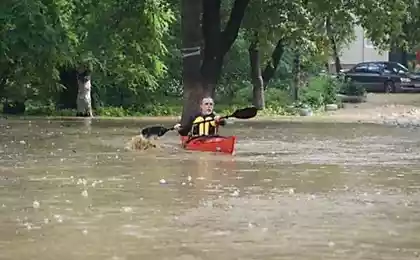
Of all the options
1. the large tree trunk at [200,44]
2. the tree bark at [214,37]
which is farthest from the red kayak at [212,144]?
the tree bark at [214,37]

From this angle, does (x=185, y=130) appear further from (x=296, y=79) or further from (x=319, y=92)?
(x=319, y=92)

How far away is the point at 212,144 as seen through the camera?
19672mm

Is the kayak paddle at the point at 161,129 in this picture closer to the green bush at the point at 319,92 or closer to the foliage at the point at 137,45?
the foliage at the point at 137,45

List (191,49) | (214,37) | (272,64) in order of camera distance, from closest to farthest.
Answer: (191,49) → (214,37) → (272,64)

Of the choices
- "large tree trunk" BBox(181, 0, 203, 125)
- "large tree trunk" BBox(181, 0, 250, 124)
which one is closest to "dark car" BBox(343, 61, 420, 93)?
"large tree trunk" BBox(181, 0, 250, 124)

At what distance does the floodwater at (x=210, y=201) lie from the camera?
9312mm

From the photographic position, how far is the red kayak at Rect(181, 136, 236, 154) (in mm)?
19375

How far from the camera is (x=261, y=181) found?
1477cm

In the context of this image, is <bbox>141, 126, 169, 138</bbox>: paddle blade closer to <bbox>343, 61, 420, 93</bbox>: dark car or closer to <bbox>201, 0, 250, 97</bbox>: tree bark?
<bbox>201, 0, 250, 97</bbox>: tree bark

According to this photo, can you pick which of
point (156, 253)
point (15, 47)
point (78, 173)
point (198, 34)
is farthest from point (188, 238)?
point (15, 47)

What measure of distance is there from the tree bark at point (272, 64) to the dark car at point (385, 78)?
12710mm

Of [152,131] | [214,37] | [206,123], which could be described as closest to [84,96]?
[214,37]

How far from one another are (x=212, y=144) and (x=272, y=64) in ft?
66.0

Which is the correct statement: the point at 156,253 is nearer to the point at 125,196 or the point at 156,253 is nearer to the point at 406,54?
the point at 125,196
